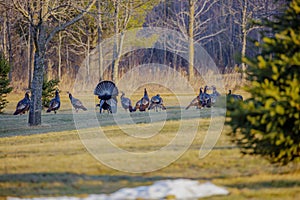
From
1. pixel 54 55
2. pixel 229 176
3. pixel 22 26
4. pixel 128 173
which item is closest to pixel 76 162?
pixel 128 173

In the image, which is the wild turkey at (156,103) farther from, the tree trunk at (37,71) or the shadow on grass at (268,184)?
the shadow on grass at (268,184)

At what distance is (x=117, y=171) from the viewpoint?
31.5 feet

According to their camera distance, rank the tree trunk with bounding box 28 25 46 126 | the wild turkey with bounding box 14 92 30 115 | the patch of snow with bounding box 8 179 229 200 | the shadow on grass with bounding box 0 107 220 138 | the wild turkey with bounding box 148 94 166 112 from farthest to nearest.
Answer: the wild turkey with bounding box 14 92 30 115 → the wild turkey with bounding box 148 94 166 112 → the tree trunk with bounding box 28 25 46 126 → the shadow on grass with bounding box 0 107 220 138 → the patch of snow with bounding box 8 179 229 200

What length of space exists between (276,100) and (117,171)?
10.3ft

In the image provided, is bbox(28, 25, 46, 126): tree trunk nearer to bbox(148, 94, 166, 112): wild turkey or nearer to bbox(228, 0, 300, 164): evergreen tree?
bbox(148, 94, 166, 112): wild turkey

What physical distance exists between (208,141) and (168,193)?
16.4 ft

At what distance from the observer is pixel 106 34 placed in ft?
133

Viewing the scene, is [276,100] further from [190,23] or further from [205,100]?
[190,23]

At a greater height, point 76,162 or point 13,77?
point 13,77

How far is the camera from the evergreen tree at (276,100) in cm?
779

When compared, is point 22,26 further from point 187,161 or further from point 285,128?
point 285,128

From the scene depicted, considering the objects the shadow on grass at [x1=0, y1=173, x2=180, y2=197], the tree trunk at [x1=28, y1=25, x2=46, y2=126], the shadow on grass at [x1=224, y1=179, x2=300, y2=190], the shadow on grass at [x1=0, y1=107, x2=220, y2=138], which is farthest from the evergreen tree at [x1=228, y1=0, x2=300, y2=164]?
the tree trunk at [x1=28, y1=25, x2=46, y2=126]

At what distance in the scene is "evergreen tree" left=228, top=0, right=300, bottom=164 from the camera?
7.79 meters

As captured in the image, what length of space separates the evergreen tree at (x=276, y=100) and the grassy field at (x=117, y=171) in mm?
553
